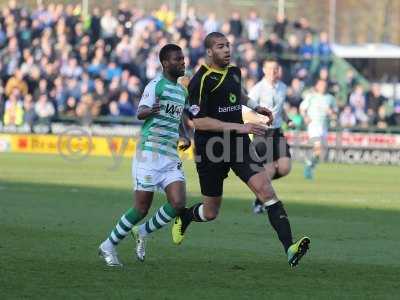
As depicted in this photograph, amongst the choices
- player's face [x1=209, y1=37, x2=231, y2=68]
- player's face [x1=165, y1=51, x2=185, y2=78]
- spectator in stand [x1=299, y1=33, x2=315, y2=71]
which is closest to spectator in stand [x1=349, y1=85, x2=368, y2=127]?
spectator in stand [x1=299, y1=33, x2=315, y2=71]

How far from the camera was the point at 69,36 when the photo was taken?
38656 mm

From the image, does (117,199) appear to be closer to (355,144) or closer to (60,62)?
(355,144)

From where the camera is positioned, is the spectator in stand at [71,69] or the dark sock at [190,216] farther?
the spectator in stand at [71,69]

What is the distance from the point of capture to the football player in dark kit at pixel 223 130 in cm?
1144

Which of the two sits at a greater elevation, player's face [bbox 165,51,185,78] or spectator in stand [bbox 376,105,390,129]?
player's face [bbox 165,51,185,78]

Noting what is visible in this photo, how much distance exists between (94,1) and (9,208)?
29.5 m

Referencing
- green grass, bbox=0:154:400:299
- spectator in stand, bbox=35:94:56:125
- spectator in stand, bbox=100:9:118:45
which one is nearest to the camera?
green grass, bbox=0:154:400:299

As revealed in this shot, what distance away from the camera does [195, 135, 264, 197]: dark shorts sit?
11625mm

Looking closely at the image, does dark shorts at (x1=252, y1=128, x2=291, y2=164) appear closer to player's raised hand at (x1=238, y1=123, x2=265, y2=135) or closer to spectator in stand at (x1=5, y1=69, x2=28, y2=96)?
player's raised hand at (x1=238, y1=123, x2=265, y2=135)

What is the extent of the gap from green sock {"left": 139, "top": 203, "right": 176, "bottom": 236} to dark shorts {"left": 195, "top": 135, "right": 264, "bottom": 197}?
1.81 feet

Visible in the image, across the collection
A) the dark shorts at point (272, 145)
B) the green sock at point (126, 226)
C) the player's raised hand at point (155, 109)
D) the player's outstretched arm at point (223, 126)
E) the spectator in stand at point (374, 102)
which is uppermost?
the player's raised hand at point (155, 109)

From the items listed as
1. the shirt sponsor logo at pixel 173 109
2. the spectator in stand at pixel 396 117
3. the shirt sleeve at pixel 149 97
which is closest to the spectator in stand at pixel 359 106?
the spectator in stand at pixel 396 117

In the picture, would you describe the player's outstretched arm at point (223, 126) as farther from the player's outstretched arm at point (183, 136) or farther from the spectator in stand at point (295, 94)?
the spectator in stand at point (295, 94)

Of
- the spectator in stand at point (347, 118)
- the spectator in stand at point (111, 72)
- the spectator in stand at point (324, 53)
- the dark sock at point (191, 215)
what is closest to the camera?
the dark sock at point (191, 215)
